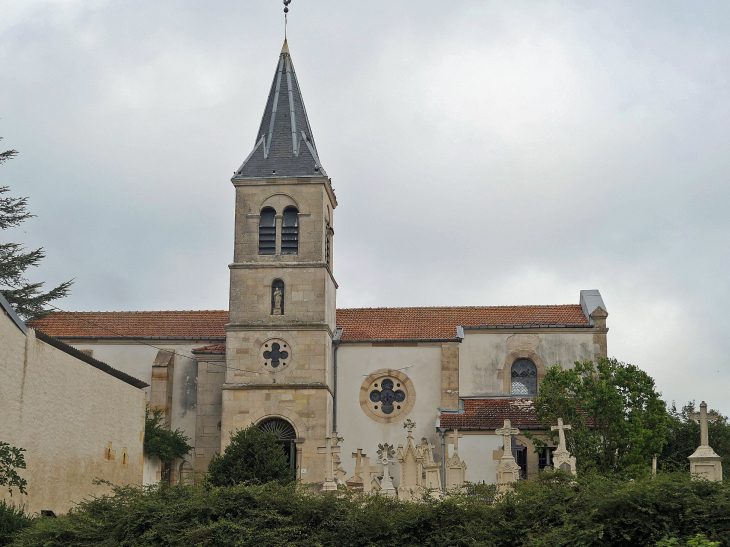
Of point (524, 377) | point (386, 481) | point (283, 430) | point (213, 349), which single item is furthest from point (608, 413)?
point (213, 349)

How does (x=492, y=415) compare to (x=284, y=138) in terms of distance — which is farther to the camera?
(x=284, y=138)

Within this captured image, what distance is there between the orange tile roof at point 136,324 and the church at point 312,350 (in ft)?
0.27

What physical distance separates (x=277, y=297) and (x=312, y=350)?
247cm

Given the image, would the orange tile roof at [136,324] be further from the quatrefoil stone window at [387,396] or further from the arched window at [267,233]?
the quatrefoil stone window at [387,396]

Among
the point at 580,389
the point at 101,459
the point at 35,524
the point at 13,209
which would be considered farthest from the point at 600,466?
the point at 13,209

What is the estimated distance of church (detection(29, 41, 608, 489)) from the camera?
34.0 m

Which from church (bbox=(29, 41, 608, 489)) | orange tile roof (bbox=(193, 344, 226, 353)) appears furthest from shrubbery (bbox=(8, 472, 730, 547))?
orange tile roof (bbox=(193, 344, 226, 353))

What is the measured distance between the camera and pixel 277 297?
35250 mm

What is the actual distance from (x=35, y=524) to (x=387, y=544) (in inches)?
236

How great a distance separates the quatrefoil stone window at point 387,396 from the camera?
35750 millimetres

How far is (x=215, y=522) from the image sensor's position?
46.4 ft

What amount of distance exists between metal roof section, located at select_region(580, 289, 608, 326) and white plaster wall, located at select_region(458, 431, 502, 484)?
700 cm

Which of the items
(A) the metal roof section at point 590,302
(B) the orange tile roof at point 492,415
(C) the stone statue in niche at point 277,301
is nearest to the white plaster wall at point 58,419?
(C) the stone statue in niche at point 277,301

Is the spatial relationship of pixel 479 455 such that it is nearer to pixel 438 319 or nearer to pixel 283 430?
pixel 438 319
